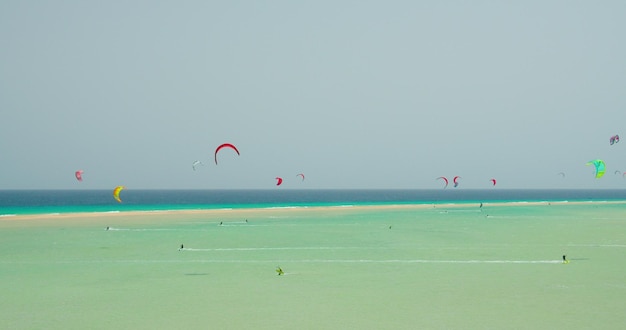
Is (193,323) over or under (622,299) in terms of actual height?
over

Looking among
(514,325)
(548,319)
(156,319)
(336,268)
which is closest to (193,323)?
(156,319)

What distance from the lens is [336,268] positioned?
15695 mm

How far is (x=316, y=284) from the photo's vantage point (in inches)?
518

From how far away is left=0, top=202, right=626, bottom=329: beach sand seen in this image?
32.2 ft

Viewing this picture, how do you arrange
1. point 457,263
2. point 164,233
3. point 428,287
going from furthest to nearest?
1. point 164,233
2. point 457,263
3. point 428,287

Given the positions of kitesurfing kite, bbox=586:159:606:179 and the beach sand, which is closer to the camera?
the beach sand

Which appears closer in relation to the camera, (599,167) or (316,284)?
(316,284)

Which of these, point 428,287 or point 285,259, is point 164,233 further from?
point 428,287

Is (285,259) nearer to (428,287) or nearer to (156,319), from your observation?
(428,287)

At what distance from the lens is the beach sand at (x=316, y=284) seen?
386 inches

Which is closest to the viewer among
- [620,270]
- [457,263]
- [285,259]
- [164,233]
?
[620,270]

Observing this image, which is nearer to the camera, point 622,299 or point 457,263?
point 622,299

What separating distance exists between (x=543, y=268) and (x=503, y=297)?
4.41 meters

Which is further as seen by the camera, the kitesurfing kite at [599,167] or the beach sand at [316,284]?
the kitesurfing kite at [599,167]
